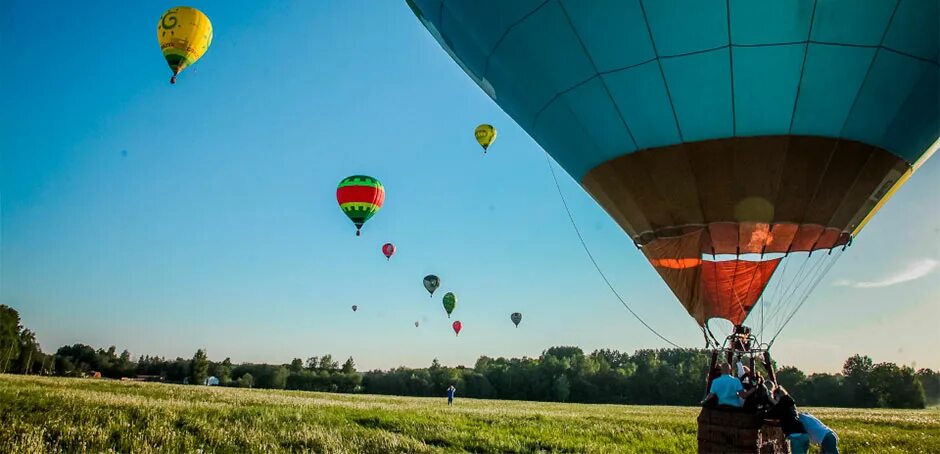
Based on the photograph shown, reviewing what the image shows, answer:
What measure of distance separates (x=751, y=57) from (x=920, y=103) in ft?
6.33

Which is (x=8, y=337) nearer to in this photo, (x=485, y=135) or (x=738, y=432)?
(x=485, y=135)

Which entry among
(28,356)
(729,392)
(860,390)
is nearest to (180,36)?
(729,392)

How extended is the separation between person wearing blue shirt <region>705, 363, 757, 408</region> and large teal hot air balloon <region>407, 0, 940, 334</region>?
116cm

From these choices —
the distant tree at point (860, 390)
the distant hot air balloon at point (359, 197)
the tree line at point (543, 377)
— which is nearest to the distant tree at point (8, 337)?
the tree line at point (543, 377)

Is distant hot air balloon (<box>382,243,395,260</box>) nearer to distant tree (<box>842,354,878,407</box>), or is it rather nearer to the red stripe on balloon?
the red stripe on balloon

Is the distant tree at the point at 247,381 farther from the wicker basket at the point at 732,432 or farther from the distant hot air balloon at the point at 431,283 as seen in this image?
the wicker basket at the point at 732,432

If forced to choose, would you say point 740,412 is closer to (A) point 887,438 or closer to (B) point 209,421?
(B) point 209,421

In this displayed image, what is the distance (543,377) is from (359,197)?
64.2 metres

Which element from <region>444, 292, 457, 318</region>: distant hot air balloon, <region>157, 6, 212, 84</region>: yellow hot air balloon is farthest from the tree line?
<region>157, 6, 212, 84</region>: yellow hot air balloon

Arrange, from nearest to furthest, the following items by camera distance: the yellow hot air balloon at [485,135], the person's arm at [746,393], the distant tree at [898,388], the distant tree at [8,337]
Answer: the person's arm at [746,393] < the yellow hot air balloon at [485,135] < the distant tree at [898,388] < the distant tree at [8,337]

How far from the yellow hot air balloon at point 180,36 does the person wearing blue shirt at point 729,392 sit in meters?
17.8

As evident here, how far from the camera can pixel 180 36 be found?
17.6 meters

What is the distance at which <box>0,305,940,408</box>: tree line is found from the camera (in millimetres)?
66375

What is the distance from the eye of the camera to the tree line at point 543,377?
66.4m
